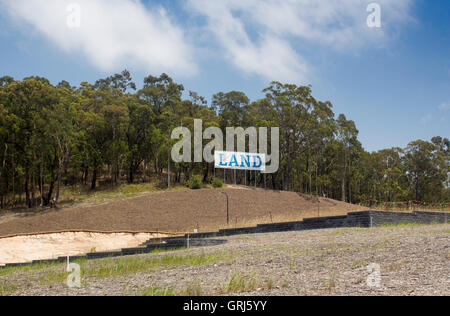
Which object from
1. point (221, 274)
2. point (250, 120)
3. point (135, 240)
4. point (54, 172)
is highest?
point (250, 120)

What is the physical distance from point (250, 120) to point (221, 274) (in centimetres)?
4099

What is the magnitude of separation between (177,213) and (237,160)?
37.2ft

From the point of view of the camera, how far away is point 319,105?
4741cm

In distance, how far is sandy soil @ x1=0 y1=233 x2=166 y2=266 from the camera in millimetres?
18906

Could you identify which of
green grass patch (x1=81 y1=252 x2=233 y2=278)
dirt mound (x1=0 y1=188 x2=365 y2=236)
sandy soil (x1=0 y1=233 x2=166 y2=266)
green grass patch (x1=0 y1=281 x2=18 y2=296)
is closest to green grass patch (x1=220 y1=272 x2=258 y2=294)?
green grass patch (x1=81 y1=252 x2=233 y2=278)

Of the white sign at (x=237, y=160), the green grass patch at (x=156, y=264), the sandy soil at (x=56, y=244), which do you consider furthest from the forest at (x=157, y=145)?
the green grass patch at (x=156, y=264)

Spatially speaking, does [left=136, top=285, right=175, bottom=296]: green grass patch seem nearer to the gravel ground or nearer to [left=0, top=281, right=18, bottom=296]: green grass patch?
the gravel ground

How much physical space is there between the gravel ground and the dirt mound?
43.7 feet

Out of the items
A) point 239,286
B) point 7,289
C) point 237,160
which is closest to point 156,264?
point 7,289

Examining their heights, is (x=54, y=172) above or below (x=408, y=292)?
above

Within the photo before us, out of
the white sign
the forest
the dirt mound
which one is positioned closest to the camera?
the dirt mound

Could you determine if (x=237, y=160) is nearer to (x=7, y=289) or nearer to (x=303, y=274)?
(x=7, y=289)

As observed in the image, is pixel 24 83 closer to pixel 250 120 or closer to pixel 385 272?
pixel 250 120

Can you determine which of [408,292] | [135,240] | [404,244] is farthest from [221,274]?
[135,240]
